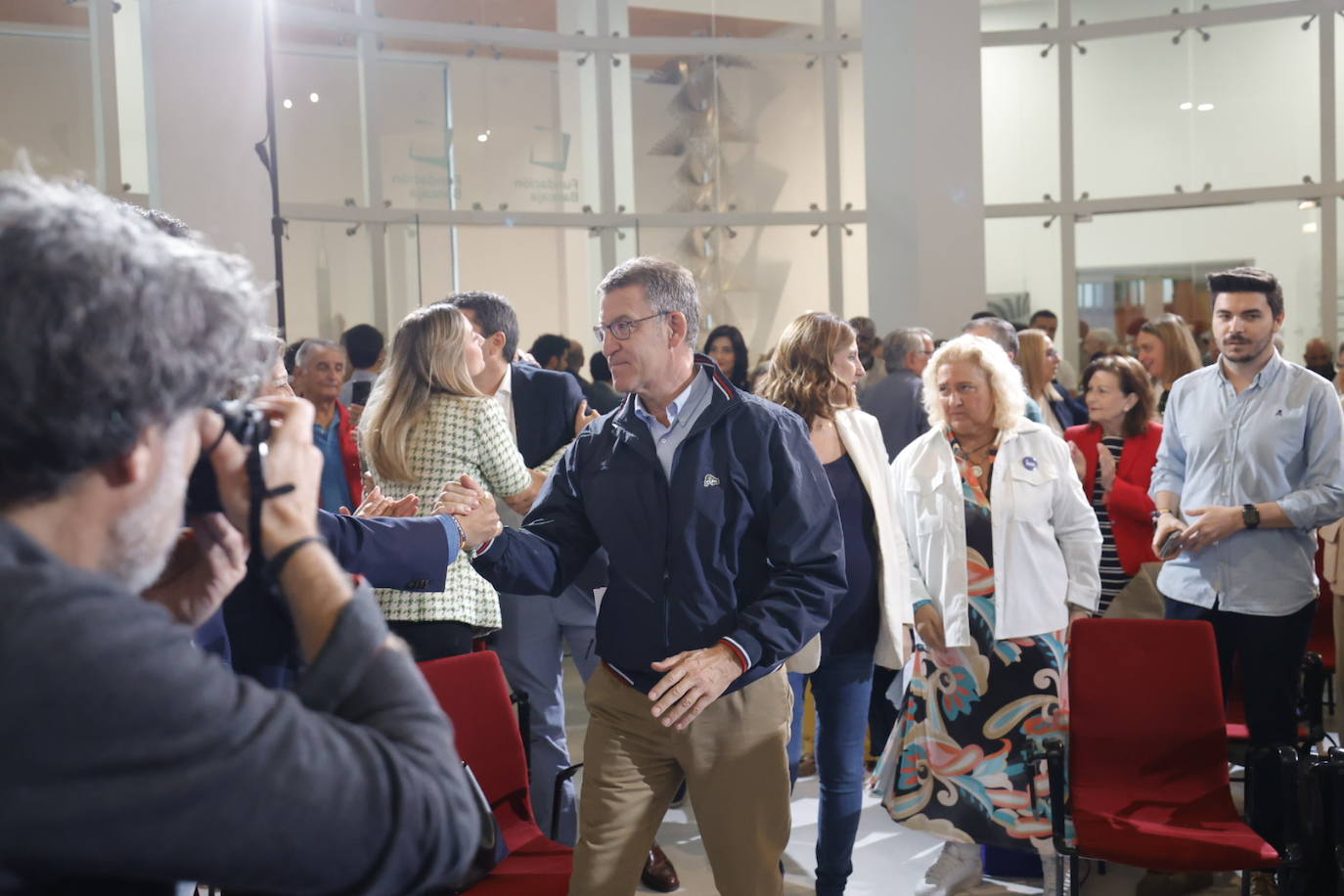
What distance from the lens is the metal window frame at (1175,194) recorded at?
35.2 ft

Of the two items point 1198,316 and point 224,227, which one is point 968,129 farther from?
point 224,227

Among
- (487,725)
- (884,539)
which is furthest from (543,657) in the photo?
(884,539)

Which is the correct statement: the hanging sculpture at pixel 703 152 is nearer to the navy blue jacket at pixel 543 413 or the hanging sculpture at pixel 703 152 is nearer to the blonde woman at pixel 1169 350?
the blonde woman at pixel 1169 350

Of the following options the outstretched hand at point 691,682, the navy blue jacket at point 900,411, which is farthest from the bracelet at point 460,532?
the navy blue jacket at point 900,411

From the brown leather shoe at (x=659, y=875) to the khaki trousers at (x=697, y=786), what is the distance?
4.33 feet

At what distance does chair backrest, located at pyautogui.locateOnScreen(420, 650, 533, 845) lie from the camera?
2996 millimetres

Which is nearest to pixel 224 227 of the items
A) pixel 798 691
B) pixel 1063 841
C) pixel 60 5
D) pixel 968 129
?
pixel 60 5

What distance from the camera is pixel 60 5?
27.1 feet

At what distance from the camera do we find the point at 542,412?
4.06 meters

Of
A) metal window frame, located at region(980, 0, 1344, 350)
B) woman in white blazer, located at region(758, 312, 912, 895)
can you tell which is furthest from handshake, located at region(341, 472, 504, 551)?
metal window frame, located at region(980, 0, 1344, 350)

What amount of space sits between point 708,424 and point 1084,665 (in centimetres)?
161

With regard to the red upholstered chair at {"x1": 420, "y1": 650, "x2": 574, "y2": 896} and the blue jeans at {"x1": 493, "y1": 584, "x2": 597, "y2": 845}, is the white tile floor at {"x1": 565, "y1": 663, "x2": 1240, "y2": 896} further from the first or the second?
the red upholstered chair at {"x1": 420, "y1": 650, "x2": 574, "y2": 896}

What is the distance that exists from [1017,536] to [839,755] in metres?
0.84

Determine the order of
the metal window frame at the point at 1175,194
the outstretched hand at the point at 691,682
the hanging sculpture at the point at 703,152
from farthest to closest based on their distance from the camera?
the hanging sculpture at the point at 703,152, the metal window frame at the point at 1175,194, the outstretched hand at the point at 691,682
